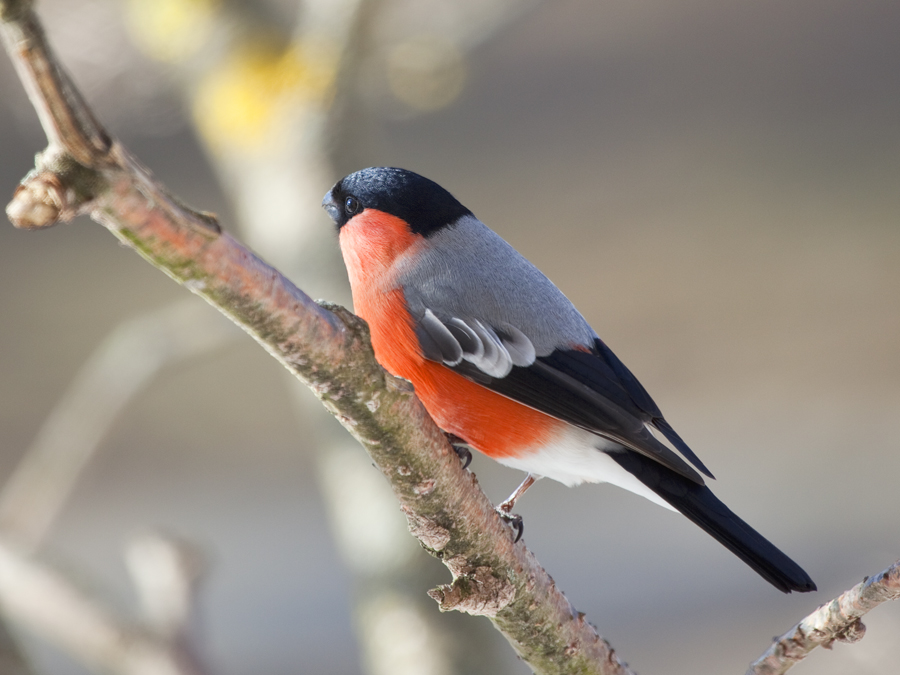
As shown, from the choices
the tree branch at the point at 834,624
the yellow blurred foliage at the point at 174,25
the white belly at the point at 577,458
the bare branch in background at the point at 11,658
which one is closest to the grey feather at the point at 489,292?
the white belly at the point at 577,458

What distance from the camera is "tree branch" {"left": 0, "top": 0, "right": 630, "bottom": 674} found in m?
0.56

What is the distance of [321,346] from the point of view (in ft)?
2.55

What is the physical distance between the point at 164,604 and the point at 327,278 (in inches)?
32.6

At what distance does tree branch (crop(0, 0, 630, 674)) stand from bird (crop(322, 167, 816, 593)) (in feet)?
0.71

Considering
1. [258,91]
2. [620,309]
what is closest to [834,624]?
[258,91]

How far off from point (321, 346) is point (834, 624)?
1.82ft

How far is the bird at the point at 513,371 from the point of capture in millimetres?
1194

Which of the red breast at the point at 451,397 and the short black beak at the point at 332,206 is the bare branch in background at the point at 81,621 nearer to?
Result: the red breast at the point at 451,397

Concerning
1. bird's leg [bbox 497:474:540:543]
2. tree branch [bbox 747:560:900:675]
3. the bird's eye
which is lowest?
tree branch [bbox 747:560:900:675]

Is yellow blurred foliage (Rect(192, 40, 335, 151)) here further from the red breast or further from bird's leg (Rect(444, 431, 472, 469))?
bird's leg (Rect(444, 431, 472, 469))

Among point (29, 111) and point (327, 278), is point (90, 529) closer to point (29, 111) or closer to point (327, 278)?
point (29, 111)

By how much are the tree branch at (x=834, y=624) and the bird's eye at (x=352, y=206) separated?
870 mm

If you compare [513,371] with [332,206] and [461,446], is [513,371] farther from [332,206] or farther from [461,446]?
[332,206]

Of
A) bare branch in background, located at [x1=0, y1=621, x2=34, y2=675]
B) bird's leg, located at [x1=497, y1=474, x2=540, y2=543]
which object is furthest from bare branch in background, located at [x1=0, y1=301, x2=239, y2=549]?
bird's leg, located at [x1=497, y1=474, x2=540, y2=543]
